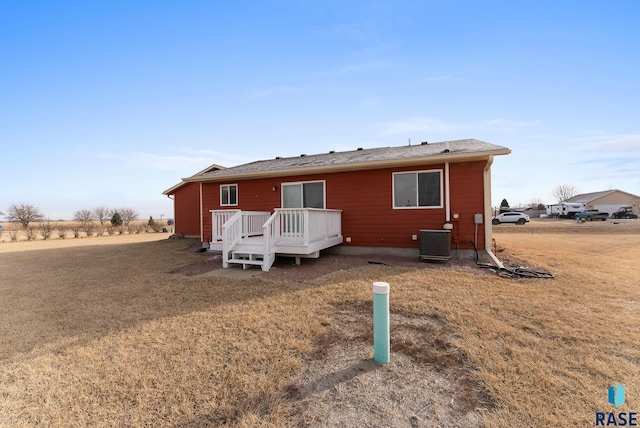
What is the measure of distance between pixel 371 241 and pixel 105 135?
13.1 m

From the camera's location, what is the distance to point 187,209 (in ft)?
56.2

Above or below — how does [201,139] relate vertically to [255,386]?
above

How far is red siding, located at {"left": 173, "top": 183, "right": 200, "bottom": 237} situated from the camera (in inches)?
658

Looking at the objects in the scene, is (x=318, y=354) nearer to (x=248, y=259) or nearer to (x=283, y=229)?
(x=283, y=229)

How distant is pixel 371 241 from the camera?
8.59 metres

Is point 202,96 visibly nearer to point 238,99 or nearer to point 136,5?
point 238,99

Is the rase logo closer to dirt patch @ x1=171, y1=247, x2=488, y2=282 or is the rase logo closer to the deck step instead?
dirt patch @ x1=171, y1=247, x2=488, y2=282

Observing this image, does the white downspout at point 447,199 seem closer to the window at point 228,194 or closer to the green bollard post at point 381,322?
the green bollard post at point 381,322

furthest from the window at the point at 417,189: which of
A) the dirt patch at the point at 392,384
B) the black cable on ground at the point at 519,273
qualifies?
the dirt patch at the point at 392,384

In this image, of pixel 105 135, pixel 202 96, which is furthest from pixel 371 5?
pixel 105 135

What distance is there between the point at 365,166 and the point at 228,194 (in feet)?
18.9

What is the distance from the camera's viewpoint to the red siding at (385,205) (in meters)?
7.53

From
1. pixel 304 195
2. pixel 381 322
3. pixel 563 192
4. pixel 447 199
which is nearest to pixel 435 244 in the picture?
pixel 447 199

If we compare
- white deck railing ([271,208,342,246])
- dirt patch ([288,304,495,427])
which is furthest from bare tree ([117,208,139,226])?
dirt patch ([288,304,495,427])
